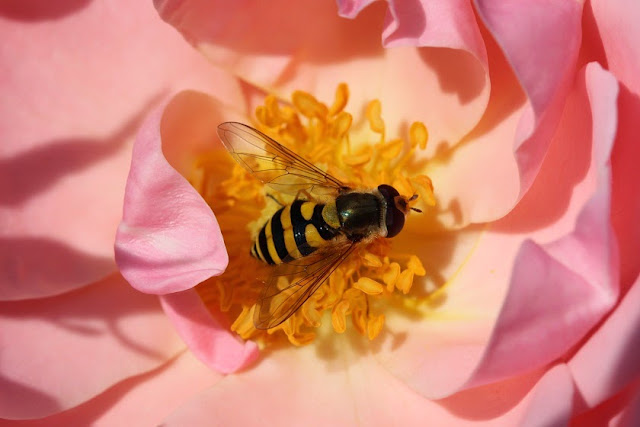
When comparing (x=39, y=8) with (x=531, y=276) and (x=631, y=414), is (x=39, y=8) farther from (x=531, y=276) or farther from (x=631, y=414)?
(x=631, y=414)

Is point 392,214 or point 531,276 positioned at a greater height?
point 531,276

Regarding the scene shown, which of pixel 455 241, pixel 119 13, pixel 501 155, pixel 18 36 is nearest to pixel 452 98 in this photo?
pixel 501 155

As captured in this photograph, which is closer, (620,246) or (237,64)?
(620,246)

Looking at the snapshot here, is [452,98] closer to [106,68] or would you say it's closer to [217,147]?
[217,147]

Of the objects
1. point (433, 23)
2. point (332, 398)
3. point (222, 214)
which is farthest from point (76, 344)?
point (433, 23)

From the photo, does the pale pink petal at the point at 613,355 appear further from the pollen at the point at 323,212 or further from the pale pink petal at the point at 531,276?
the pollen at the point at 323,212

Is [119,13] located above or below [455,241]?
above

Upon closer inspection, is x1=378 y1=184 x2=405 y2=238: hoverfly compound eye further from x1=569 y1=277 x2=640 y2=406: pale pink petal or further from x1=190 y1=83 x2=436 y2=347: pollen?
x1=569 y1=277 x2=640 y2=406: pale pink petal

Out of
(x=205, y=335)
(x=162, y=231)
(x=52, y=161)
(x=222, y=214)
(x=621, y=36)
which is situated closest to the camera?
(x=621, y=36)
